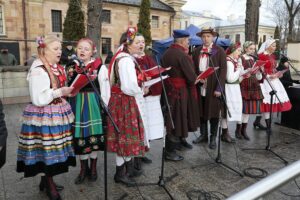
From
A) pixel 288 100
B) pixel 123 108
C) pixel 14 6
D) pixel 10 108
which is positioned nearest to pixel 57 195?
pixel 123 108

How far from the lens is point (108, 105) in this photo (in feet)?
11.1

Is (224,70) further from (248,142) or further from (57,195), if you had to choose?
(57,195)

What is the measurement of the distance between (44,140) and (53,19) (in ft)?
77.3

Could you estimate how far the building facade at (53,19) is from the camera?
70.3ft

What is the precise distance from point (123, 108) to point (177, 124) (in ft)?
4.00

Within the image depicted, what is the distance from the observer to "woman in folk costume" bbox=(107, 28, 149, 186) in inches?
126

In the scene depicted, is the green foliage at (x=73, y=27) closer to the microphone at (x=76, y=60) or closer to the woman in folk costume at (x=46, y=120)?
the microphone at (x=76, y=60)

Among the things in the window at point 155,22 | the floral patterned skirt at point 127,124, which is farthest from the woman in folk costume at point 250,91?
the window at point 155,22

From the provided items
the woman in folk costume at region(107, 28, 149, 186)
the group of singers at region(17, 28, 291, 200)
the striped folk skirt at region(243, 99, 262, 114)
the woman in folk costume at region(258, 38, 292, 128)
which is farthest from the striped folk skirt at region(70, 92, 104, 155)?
the woman in folk costume at region(258, 38, 292, 128)

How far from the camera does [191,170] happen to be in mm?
3971

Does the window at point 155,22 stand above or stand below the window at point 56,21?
above

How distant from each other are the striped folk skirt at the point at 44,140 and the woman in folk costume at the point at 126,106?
2.00ft

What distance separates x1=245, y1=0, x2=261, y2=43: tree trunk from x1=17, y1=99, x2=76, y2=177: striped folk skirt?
7.26m

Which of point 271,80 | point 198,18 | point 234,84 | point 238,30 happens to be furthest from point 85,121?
point 198,18
